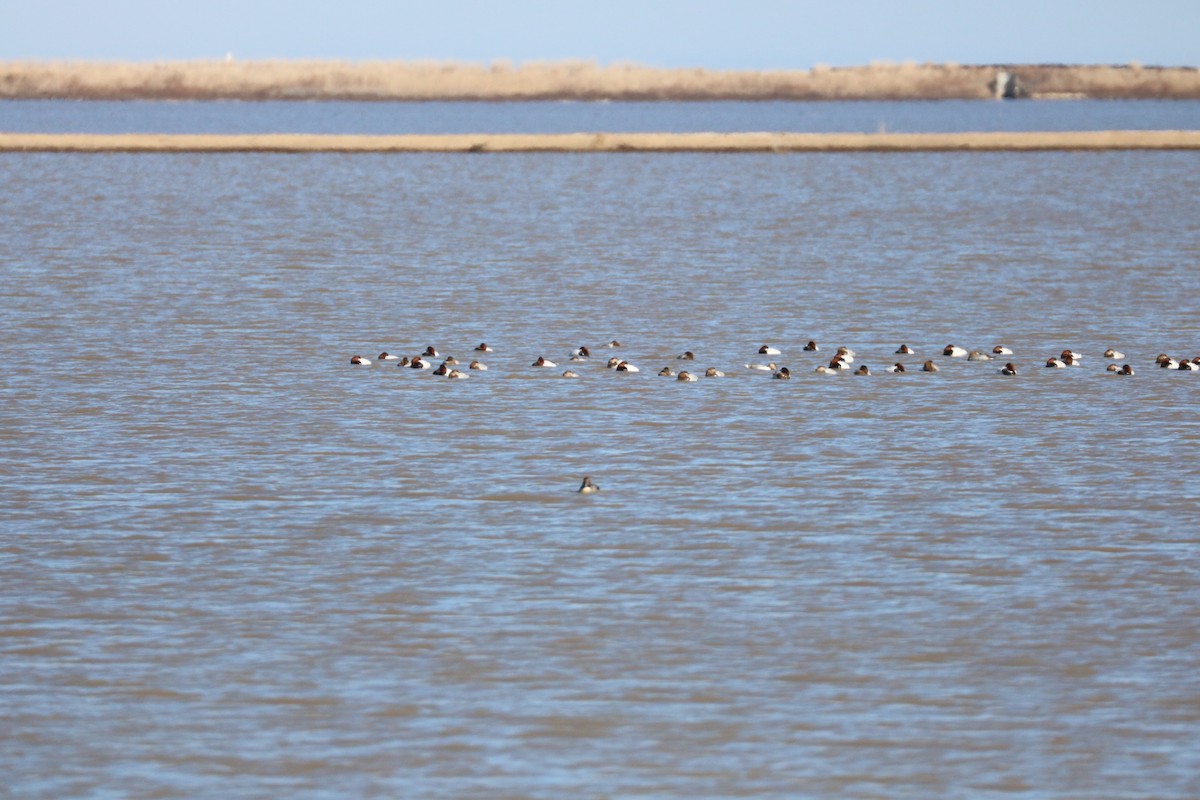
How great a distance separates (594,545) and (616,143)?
5365 centimetres

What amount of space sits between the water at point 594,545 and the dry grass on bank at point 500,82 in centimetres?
10389

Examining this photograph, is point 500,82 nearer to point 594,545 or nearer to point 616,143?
point 616,143

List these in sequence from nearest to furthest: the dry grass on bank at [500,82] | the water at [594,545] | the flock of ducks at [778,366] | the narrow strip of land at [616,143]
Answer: the water at [594,545] → the flock of ducks at [778,366] → the narrow strip of land at [616,143] → the dry grass on bank at [500,82]

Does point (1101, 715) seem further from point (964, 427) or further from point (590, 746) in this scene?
point (964, 427)

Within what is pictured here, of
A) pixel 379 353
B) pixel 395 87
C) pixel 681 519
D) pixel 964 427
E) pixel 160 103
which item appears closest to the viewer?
pixel 681 519

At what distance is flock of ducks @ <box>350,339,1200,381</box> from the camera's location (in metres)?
21.5

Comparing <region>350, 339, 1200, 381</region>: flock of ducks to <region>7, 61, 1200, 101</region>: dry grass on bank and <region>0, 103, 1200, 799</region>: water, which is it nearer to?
<region>0, 103, 1200, 799</region>: water

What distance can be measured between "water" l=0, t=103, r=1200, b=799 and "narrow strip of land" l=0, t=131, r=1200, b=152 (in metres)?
34.9

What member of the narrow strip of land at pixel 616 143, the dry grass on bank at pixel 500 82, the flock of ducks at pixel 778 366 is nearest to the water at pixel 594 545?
the flock of ducks at pixel 778 366

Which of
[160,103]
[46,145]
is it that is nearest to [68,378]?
[46,145]

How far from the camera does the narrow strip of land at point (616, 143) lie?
65.8 meters

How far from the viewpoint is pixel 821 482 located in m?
15.9

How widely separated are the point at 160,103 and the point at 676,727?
14649 centimetres

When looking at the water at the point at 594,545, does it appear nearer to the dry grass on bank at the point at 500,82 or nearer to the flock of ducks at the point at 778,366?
the flock of ducks at the point at 778,366
